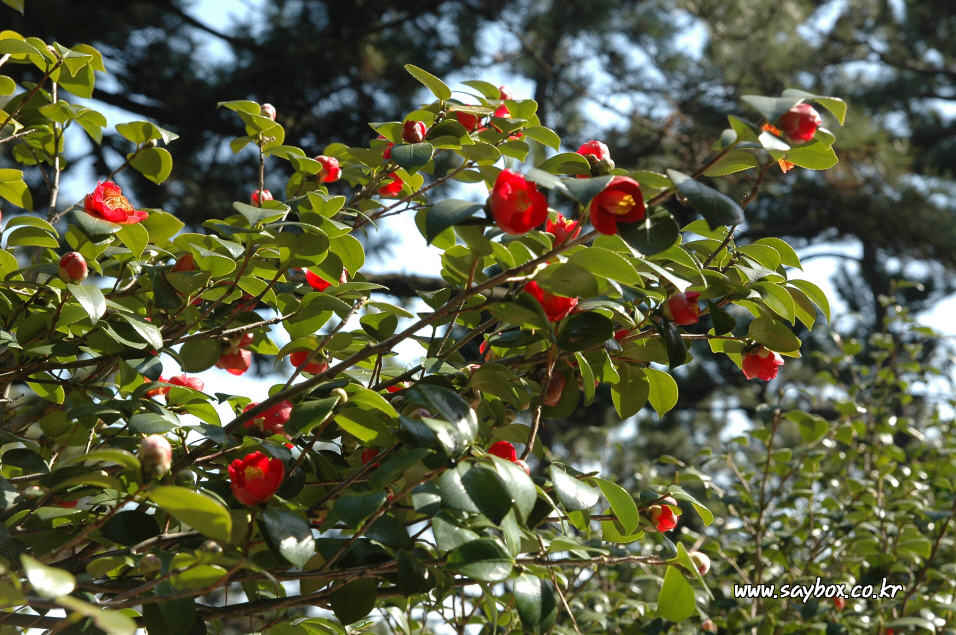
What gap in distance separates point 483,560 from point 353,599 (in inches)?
7.6

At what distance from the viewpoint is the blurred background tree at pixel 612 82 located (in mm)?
3391

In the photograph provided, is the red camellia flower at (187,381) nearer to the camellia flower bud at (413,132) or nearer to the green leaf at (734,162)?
the camellia flower bud at (413,132)

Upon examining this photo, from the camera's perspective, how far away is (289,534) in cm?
66

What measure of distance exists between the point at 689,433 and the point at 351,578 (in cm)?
818

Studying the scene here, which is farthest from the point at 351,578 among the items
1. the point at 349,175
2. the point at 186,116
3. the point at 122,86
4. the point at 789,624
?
the point at 122,86

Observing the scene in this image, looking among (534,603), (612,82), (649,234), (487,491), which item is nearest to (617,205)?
(649,234)

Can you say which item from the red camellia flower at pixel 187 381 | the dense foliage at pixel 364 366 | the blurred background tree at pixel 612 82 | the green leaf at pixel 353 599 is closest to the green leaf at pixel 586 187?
the dense foliage at pixel 364 366

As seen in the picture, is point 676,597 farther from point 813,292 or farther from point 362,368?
point 362,368

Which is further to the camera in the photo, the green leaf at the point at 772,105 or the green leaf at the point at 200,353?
the green leaf at the point at 200,353

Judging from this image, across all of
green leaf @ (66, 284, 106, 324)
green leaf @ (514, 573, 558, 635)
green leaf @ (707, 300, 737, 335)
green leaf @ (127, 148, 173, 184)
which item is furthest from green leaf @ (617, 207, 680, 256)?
green leaf @ (127, 148, 173, 184)

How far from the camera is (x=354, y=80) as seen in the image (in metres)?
3.61

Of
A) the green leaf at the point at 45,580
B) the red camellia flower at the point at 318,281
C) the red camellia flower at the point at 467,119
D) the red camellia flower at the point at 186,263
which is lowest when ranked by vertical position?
the green leaf at the point at 45,580

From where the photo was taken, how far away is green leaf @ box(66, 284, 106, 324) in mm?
789

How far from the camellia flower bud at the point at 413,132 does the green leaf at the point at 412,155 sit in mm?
45
